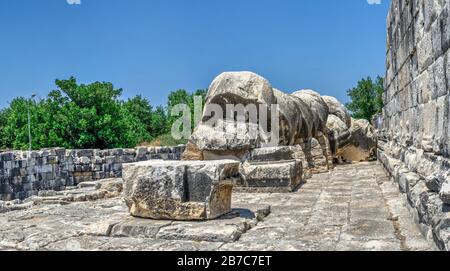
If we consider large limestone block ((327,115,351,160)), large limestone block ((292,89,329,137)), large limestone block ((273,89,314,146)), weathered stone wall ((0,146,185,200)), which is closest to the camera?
large limestone block ((273,89,314,146))

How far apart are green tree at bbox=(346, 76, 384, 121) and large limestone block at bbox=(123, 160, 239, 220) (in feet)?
99.8

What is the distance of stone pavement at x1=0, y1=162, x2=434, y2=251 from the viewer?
341 cm

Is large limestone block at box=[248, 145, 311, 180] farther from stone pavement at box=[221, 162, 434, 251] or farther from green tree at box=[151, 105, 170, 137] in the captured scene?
green tree at box=[151, 105, 170, 137]

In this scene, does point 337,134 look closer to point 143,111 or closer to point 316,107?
point 316,107

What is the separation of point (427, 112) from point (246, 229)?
2095 mm

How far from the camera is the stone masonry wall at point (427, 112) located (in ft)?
10.6

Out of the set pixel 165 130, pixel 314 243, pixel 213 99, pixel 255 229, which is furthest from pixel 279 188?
pixel 165 130

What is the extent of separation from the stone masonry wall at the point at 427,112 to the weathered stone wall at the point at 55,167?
8420 mm

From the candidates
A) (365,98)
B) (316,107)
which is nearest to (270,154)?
(316,107)

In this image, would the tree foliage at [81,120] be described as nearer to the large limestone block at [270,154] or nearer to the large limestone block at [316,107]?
the large limestone block at [316,107]

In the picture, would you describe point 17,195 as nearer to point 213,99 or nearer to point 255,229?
point 213,99

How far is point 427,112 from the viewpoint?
4.36 m

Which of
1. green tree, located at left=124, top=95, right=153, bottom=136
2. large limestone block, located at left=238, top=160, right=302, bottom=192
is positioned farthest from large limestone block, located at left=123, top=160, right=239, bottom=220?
green tree, located at left=124, top=95, right=153, bottom=136

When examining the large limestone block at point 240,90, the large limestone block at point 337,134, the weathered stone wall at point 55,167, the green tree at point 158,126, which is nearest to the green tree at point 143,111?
the green tree at point 158,126
